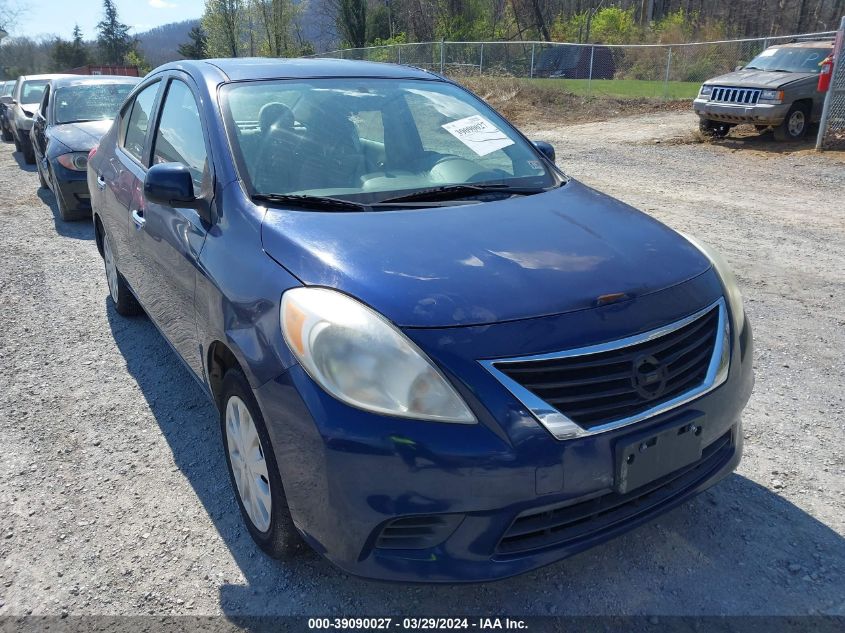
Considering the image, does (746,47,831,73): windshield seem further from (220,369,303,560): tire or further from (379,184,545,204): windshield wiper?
(220,369,303,560): tire

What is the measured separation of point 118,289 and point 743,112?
11.6 metres

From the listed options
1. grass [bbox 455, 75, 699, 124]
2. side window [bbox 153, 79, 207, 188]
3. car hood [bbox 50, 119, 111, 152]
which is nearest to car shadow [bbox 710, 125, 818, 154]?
grass [bbox 455, 75, 699, 124]

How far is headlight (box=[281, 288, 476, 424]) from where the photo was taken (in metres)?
1.88

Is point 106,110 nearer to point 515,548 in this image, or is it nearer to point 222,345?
point 222,345

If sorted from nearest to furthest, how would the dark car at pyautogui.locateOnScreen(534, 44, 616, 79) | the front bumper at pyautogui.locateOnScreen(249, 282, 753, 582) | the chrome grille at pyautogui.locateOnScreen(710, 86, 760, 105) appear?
the front bumper at pyautogui.locateOnScreen(249, 282, 753, 582), the chrome grille at pyautogui.locateOnScreen(710, 86, 760, 105), the dark car at pyautogui.locateOnScreen(534, 44, 616, 79)

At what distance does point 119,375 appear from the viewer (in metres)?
4.06

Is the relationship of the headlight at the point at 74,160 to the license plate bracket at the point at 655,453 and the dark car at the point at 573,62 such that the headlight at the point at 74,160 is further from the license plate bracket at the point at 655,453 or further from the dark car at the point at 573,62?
the dark car at the point at 573,62

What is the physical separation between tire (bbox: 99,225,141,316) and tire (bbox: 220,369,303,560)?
249 centimetres

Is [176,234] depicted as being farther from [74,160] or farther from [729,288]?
[74,160]

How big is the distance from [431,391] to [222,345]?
984 mm

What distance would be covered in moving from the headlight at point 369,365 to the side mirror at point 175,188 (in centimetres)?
98

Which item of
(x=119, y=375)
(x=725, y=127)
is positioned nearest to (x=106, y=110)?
(x=119, y=375)

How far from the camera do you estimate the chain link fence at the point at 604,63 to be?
854 inches

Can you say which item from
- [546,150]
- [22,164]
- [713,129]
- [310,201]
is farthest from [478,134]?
[22,164]
